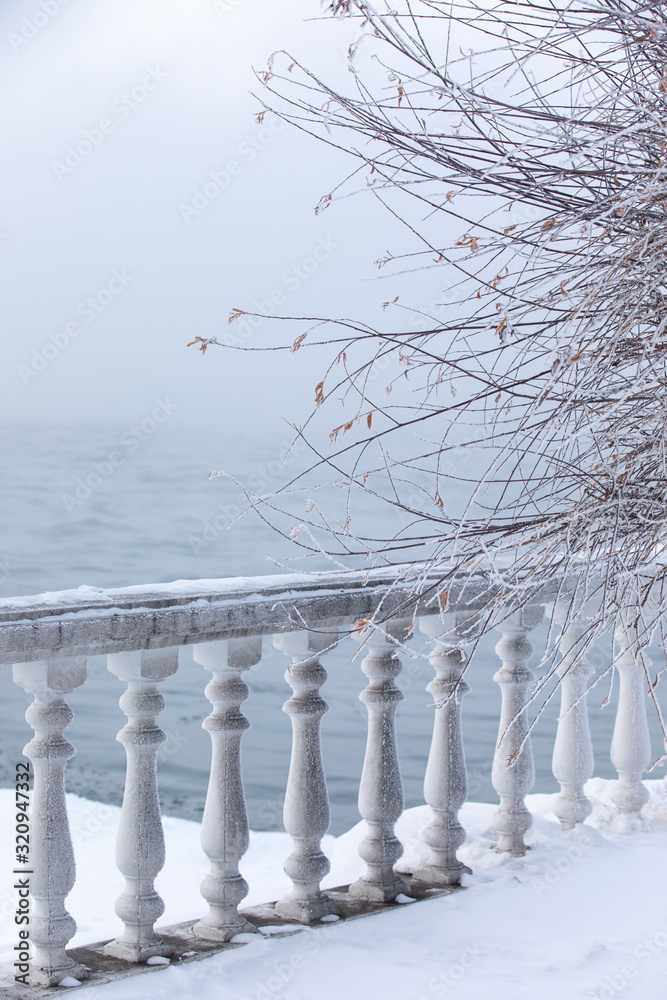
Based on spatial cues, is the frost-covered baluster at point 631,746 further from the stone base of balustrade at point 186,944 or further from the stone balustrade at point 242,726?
the stone base of balustrade at point 186,944

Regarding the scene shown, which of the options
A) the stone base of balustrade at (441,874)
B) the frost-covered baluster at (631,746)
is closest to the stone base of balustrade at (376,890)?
the stone base of balustrade at (441,874)

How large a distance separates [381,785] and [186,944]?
876 mm

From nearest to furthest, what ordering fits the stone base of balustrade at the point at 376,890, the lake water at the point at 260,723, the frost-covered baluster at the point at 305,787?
the frost-covered baluster at the point at 305,787, the stone base of balustrade at the point at 376,890, the lake water at the point at 260,723

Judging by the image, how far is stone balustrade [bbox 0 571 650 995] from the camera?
111 inches

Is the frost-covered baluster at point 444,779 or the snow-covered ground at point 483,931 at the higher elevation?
the frost-covered baluster at point 444,779

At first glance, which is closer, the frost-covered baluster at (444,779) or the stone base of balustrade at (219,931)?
the stone base of balustrade at (219,931)

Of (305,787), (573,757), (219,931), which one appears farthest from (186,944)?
(573,757)

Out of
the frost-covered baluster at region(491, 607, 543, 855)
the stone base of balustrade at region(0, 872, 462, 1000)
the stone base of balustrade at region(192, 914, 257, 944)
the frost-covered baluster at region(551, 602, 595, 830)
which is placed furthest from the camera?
the frost-covered baluster at region(551, 602, 595, 830)

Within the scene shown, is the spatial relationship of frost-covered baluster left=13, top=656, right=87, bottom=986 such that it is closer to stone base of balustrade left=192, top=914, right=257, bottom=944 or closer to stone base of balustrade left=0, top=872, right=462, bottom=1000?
stone base of balustrade left=0, top=872, right=462, bottom=1000

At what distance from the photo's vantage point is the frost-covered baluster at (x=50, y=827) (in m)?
2.81

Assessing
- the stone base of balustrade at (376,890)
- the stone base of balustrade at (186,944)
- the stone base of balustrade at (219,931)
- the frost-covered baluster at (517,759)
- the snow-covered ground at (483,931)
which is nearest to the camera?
the stone base of balustrade at (186,944)

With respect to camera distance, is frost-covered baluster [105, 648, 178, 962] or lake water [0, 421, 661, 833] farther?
lake water [0, 421, 661, 833]

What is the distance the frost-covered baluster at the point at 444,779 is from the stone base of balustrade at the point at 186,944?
8 cm

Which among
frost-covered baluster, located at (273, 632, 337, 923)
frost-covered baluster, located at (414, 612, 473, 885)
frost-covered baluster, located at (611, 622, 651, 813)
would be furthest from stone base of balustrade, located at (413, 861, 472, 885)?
frost-covered baluster, located at (611, 622, 651, 813)
